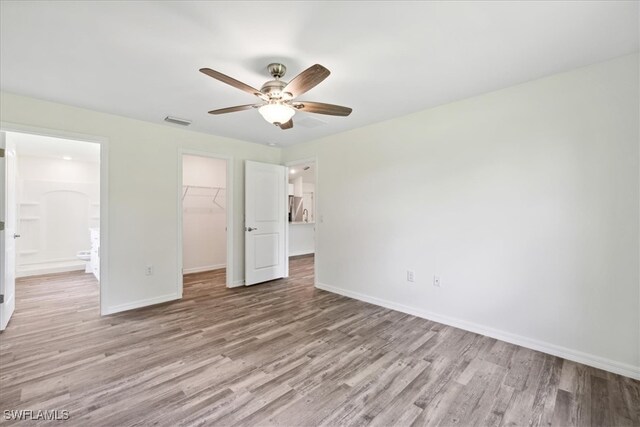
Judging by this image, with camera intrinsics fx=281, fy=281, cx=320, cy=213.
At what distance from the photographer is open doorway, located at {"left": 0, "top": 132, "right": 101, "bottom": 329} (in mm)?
4594

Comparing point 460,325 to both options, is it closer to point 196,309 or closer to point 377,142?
point 377,142

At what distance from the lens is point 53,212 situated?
5742 mm

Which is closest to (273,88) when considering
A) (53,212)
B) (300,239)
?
(300,239)

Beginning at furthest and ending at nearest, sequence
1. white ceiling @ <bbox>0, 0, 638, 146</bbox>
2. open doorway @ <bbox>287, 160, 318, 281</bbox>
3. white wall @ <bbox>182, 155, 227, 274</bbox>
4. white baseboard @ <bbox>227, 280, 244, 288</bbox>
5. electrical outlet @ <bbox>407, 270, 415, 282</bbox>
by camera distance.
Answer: open doorway @ <bbox>287, 160, 318, 281</bbox> < white wall @ <bbox>182, 155, 227, 274</bbox> < white baseboard @ <bbox>227, 280, 244, 288</bbox> < electrical outlet @ <bbox>407, 270, 415, 282</bbox> < white ceiling @ <bbox>0, 0, 638, 146</bbox>

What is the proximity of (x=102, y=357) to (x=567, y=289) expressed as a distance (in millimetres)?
3988

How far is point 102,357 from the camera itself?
239 centimetres

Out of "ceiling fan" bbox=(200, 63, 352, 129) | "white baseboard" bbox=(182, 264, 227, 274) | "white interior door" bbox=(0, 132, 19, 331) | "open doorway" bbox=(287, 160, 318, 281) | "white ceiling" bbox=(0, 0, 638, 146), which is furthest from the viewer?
"open doorway" bbox=(287, 160, 318, 281)

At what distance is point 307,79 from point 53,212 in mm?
6665

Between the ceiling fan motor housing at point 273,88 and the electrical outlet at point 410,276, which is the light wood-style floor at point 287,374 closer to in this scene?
the electrical outlet at point 410,276

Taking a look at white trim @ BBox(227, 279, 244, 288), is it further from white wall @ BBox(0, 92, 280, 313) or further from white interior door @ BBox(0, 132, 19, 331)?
white interior door @ BBox(0, 132, 19, 331)

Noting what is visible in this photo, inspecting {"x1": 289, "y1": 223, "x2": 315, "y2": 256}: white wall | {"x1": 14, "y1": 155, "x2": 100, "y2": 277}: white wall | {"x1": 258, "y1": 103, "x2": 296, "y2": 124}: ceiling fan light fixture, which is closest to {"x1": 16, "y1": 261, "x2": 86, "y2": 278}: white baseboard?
{"x1": 14, "y1": 155, "x2": 100, "y2": 277}: white wall

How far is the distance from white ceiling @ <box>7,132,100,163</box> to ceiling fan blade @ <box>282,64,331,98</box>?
386 centimetres

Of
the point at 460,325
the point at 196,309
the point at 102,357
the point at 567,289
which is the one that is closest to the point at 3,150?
the point at 102,357

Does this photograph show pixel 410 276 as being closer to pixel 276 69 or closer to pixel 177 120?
pixel 276 69
